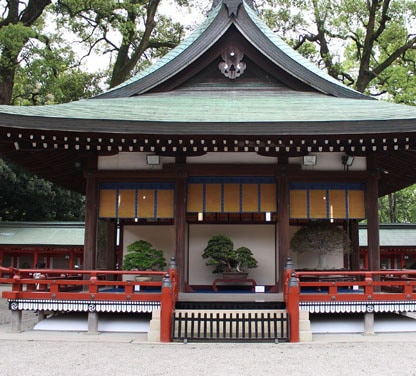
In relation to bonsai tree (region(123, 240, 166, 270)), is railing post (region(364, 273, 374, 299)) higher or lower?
lower

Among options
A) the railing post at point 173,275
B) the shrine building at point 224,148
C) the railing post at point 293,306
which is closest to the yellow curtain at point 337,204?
the shrine building at point 224,148

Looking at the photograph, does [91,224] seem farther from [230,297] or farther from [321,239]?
[321,239]

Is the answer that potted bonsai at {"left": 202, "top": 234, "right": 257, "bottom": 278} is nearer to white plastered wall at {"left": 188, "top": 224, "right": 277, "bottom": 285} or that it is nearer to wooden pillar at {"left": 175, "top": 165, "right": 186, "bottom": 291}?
wooden pillar at {"left": 175, "top": 165, "right": 186, "bottom": 291}

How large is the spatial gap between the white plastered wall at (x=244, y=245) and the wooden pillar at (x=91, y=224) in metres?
2.73

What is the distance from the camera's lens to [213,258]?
36.2 ft

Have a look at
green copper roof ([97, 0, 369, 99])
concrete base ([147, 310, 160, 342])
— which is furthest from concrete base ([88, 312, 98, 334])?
green copper roof ([97, 0, 369, 99])

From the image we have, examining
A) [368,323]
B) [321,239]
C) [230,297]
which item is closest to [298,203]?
[321,239]

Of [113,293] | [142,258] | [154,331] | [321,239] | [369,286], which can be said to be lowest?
[154,331]

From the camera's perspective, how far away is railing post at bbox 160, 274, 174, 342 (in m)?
8.65

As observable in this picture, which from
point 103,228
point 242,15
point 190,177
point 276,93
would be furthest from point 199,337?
point 103,228

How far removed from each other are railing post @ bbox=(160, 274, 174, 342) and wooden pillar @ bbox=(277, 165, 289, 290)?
272cm

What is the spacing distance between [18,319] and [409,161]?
935 centimetres

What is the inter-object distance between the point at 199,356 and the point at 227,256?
3.51 metres

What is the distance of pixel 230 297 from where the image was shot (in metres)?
9.93
